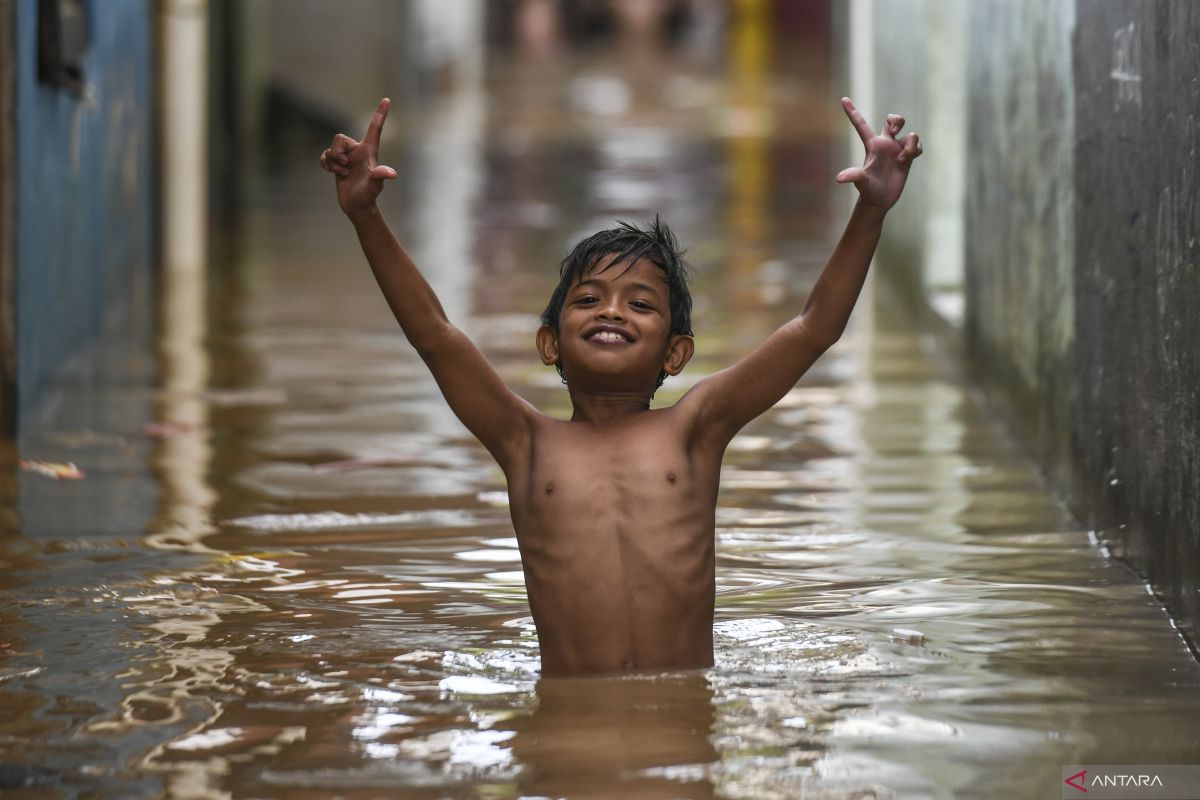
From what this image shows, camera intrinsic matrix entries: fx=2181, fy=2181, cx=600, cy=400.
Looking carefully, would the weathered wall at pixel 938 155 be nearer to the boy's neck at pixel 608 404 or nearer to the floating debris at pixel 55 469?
the floating debris at pixel 55 469

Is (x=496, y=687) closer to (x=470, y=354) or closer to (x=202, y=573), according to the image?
(x=470, y=354)

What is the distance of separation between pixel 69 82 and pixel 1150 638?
5602mm

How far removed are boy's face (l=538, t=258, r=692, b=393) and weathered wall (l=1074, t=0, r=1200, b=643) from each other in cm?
117

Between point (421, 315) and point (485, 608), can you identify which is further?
point (485, 608)

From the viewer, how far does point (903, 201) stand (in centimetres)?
1187

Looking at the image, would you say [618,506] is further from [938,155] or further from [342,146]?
[938,155]

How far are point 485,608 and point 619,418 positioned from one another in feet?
2.60

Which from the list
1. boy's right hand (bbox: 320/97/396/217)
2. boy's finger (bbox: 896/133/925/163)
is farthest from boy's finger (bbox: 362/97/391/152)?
boy's finger (bbox: 896/133/925/163)

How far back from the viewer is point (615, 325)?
434cm

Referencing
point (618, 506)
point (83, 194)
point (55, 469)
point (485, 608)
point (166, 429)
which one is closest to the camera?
point (618, 506)

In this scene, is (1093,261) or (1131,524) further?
(1093,261)

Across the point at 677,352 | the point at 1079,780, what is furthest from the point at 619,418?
the point at 1079,780

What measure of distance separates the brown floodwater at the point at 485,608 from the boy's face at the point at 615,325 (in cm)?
61

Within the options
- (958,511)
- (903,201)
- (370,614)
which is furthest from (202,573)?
(903,201)
